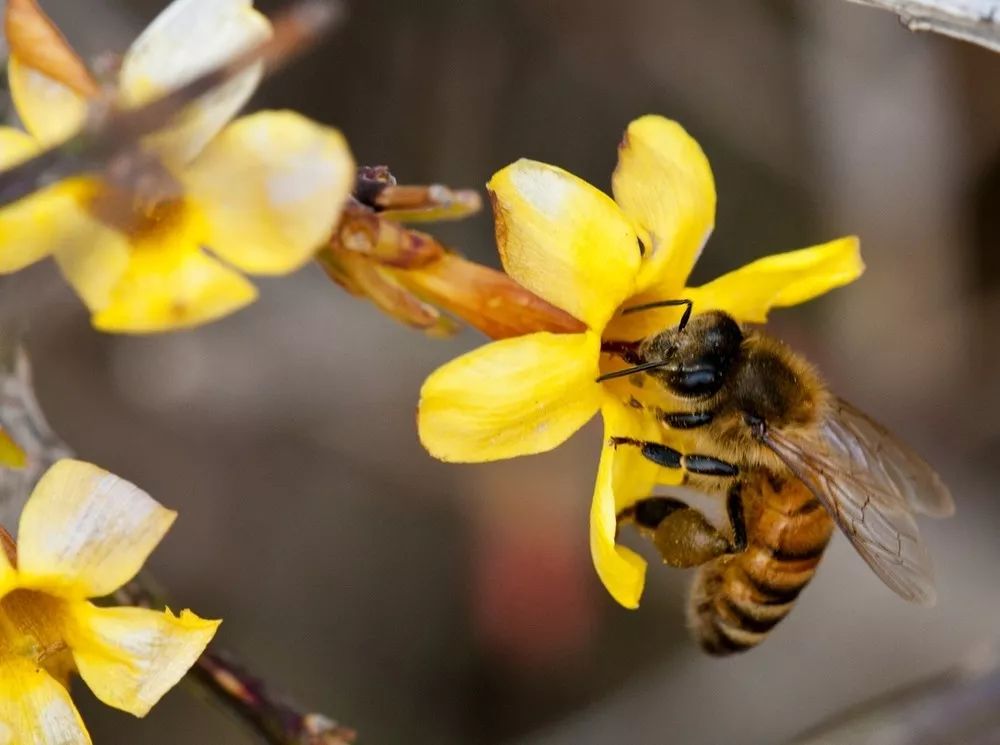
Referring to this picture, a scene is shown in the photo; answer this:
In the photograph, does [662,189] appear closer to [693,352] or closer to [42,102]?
[693,352]

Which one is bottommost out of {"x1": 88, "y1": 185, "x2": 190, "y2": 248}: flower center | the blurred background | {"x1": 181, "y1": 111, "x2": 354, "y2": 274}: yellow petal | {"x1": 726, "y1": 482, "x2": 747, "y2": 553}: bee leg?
the blurred background

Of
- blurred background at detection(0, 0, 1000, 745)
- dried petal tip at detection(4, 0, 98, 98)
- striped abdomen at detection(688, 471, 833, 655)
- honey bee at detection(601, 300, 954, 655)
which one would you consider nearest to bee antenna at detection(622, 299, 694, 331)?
honey bee at detection(601, 300, 954, 655)

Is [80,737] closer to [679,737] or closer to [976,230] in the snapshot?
[679,737]

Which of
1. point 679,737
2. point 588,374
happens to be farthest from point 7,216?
point 679,737

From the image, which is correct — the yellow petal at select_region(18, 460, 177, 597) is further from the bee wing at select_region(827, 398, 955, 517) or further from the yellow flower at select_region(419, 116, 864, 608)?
the bee wing at select_region(827, 398, 955, 517)

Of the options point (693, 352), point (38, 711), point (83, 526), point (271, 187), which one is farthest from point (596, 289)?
point (38, 711)
